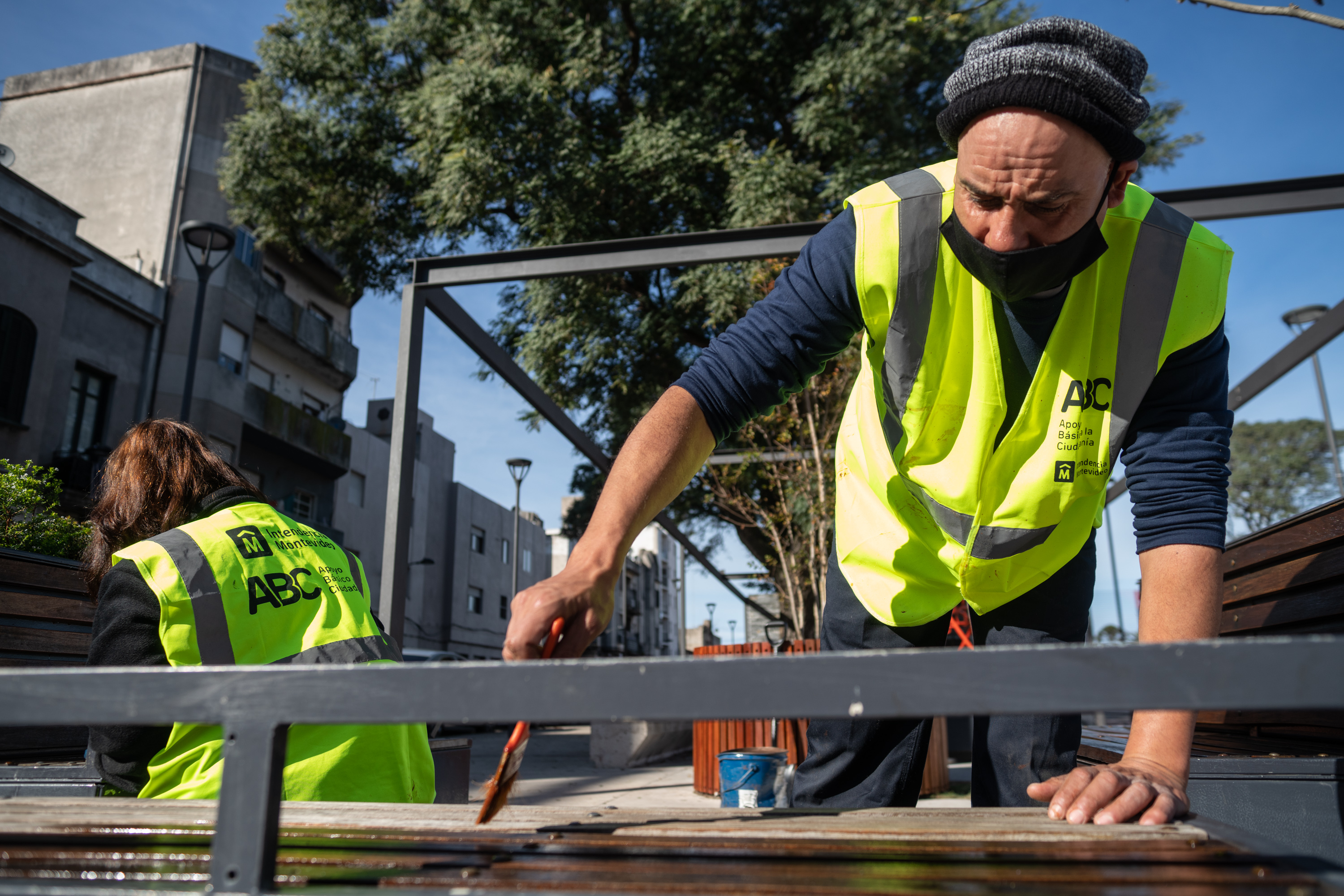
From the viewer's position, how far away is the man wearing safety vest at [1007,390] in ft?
4.42

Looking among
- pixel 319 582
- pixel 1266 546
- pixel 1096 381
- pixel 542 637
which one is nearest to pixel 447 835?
pixel 542 637

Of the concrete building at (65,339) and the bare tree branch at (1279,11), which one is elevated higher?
the concrete building at (65,339)

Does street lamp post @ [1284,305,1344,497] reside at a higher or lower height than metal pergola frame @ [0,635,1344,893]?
higher

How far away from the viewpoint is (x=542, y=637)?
107 cm

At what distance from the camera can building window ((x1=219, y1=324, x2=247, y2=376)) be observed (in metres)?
20.8

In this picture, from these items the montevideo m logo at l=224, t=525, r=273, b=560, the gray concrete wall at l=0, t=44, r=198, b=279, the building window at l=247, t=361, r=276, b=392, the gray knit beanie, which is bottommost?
the montevideo m logo at l=224, t=525, r=273, b=560

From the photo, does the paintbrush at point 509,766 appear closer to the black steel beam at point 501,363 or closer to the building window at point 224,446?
the black steel beam at point 501,363

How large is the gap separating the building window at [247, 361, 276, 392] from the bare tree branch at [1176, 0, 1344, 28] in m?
22.9

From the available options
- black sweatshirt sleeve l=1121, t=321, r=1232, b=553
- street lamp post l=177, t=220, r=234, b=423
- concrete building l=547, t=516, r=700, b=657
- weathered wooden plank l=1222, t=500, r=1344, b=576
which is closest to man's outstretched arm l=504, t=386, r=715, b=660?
black sweatshirt sleeve l=1121, t=321, r=1232, b=553

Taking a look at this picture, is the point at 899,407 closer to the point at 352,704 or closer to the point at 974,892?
the point at 974,892

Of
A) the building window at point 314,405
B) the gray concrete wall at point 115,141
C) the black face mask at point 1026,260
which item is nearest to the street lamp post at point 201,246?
the black face mask at point 1026,260

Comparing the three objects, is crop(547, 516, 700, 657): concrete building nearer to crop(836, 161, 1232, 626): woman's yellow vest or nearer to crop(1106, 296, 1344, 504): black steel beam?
crop(1106, 296, 1344, 504): black steel beam

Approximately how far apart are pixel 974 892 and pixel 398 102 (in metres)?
14.7

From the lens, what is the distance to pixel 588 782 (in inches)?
349
